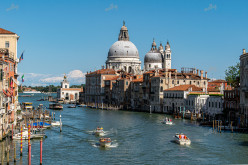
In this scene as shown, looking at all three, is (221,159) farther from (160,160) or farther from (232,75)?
(232,75)

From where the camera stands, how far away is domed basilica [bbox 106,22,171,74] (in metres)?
131

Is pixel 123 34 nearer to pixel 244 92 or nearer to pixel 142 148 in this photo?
pixel 244 92

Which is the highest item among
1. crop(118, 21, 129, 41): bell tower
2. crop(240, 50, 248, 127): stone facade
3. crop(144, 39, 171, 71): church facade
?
crop(118, 21, 129, 41): bell tower

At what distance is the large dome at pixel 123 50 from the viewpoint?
14050 centimetres

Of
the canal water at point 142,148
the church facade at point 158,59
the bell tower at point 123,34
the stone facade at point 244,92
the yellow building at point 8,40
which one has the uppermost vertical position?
the bell tower at point 123,34

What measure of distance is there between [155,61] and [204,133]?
86.1m

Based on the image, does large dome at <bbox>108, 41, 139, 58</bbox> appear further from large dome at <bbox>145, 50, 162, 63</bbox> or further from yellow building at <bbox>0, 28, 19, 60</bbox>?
yellow building at <bbox>0, 28, 19, 60</bbox>

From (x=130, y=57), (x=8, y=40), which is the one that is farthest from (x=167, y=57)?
(x=8, y=40)

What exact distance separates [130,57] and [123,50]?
3.02 m

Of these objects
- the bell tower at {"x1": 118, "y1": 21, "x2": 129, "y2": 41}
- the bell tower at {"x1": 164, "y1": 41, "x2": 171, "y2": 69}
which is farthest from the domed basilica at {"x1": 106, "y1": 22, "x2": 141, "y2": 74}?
the bell tower at {"x1": 164, "y1": 41, "x2": 171, "y2": 69}

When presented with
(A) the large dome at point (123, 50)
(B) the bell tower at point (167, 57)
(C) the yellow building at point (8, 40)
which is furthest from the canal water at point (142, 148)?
(A) the large dome at point (123, 50)

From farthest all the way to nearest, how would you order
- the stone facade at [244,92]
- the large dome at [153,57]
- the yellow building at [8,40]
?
the large dome at [153,57] < the stone facade at [244,92] < the yellow building at [8,40]

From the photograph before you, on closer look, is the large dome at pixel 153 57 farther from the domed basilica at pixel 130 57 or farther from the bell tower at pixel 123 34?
the bell tower at pixel 123 34

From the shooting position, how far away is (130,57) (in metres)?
141
